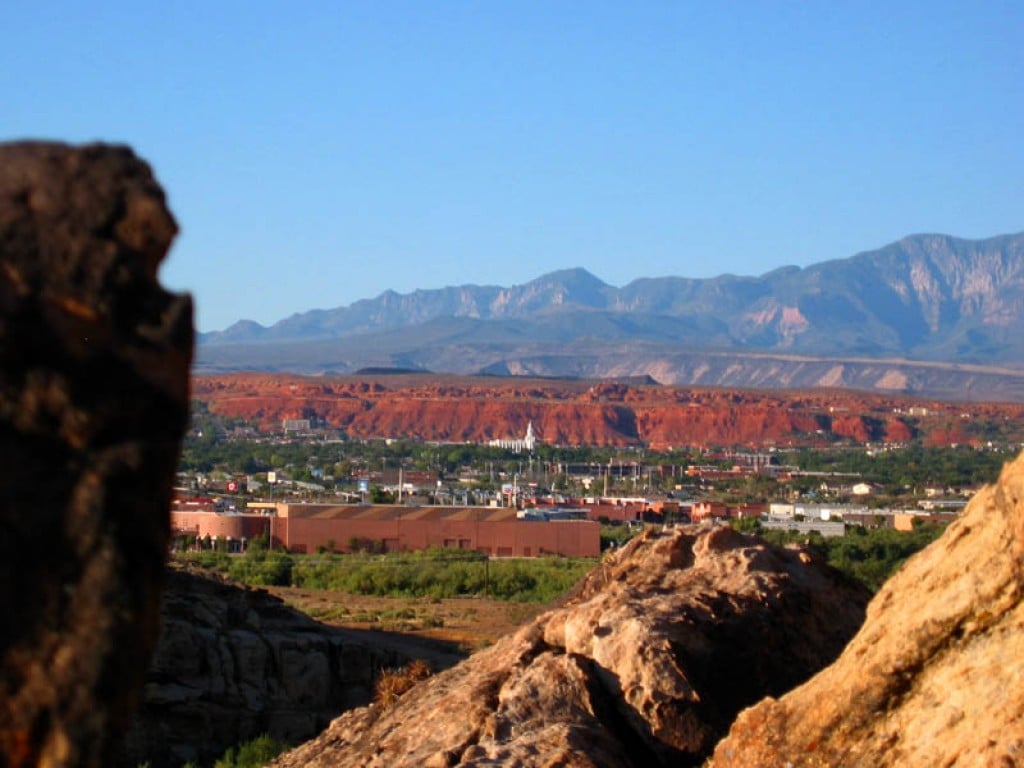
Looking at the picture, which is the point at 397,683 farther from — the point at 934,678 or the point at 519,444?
the point at 519,444

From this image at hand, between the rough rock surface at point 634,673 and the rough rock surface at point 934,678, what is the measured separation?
813 mm

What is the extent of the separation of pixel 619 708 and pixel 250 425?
458 feet

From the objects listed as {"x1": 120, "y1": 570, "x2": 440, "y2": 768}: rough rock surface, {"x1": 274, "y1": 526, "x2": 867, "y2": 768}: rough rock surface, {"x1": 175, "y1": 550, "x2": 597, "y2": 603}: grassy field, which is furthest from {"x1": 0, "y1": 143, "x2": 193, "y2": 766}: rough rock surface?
{"x1": 175, "y1": 550, "x2": 597, "y2": 603}: grassy field

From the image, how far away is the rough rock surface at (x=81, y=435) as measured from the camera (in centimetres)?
351

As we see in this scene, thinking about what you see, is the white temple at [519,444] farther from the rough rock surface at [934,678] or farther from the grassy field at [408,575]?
the rough rock surface at [934,678]

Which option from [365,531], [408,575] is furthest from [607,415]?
[408,575]

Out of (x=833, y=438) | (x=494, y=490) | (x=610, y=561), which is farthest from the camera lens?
(x=833, y=438)

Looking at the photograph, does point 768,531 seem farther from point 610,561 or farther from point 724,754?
point 724,754

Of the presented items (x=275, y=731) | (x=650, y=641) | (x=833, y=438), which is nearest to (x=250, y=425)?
(x=833, y=438)

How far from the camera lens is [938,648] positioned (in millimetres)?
7180

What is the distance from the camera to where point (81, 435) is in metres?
3.64

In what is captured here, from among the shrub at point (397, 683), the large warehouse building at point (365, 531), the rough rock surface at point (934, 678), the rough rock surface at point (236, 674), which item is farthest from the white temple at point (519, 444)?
the rough rock surface at point (934, 678)

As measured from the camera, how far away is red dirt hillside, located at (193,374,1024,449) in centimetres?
14562

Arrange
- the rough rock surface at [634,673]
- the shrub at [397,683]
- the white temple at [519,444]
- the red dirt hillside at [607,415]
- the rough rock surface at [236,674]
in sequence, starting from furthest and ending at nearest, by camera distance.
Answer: the red dirt hillside at [607,415], the white temple at [519,444], the rough rock surface at [236,674], the shrub at [397,683], the rough rock surface at [634,673]
